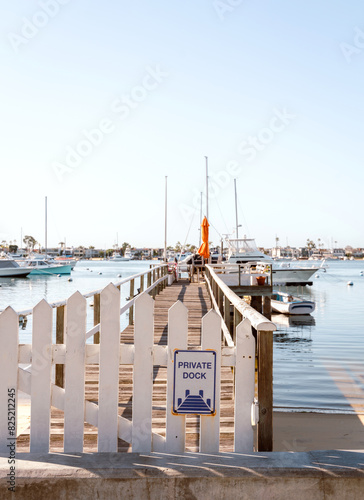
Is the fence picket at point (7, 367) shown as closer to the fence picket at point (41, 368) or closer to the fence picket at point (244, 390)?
the fence picket at point (41, 368)

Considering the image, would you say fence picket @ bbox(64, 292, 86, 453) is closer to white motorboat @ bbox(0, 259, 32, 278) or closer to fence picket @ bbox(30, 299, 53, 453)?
fence picket @ bbox(30, 299, 53, 453)

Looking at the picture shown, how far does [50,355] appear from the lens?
305cm

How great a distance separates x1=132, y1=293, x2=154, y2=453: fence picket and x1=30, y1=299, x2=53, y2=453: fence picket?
1.85 feet

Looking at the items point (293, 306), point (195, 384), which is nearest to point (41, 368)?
point (195, 384)

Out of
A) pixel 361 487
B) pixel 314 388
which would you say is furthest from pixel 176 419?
pixel 314 388

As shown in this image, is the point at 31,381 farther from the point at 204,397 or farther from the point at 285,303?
the point at 285,303

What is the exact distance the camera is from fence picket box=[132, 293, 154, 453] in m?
3.03

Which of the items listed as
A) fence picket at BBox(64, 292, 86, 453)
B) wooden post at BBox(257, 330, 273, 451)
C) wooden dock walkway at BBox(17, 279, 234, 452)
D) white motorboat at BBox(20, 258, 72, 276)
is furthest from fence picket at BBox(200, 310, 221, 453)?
white motorboat at BBox(20, 258, 72, 276)

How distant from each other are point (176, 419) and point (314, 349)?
1806cm

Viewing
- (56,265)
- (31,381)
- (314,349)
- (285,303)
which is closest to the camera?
(31,381)

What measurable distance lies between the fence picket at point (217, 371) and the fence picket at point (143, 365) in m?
0.35

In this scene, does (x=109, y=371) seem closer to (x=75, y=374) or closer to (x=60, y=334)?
(x=75, y=374)

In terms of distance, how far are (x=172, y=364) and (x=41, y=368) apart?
2.80ft

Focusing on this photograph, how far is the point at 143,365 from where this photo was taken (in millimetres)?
3039
